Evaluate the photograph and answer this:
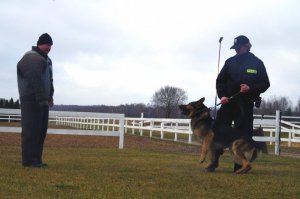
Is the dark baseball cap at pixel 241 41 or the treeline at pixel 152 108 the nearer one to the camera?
the dark baseball cap at pixel 241 41

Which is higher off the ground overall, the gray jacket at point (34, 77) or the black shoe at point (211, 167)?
the gray jacket at point (34, 77)

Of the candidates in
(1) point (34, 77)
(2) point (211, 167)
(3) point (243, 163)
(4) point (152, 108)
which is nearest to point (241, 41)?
(3) point (243, 163)

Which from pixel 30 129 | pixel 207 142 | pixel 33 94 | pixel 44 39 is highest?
pixel 44 39

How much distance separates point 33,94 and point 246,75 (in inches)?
129

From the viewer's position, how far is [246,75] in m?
7.41

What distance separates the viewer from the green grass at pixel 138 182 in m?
5.08

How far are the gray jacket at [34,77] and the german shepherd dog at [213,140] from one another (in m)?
2.21

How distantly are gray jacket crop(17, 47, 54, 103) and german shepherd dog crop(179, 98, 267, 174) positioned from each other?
7.24 ft

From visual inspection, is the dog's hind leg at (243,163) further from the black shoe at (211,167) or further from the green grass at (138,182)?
the black shoe at (211,167)

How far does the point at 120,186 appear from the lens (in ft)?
18.2

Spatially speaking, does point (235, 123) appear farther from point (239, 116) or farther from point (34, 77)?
point (34, 77)

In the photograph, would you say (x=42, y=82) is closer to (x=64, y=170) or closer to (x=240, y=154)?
(x=64, y=170)

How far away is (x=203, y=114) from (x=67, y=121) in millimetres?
37455

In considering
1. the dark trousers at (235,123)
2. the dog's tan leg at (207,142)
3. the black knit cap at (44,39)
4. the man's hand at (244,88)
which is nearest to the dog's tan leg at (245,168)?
the dark trousers at (235,123)
